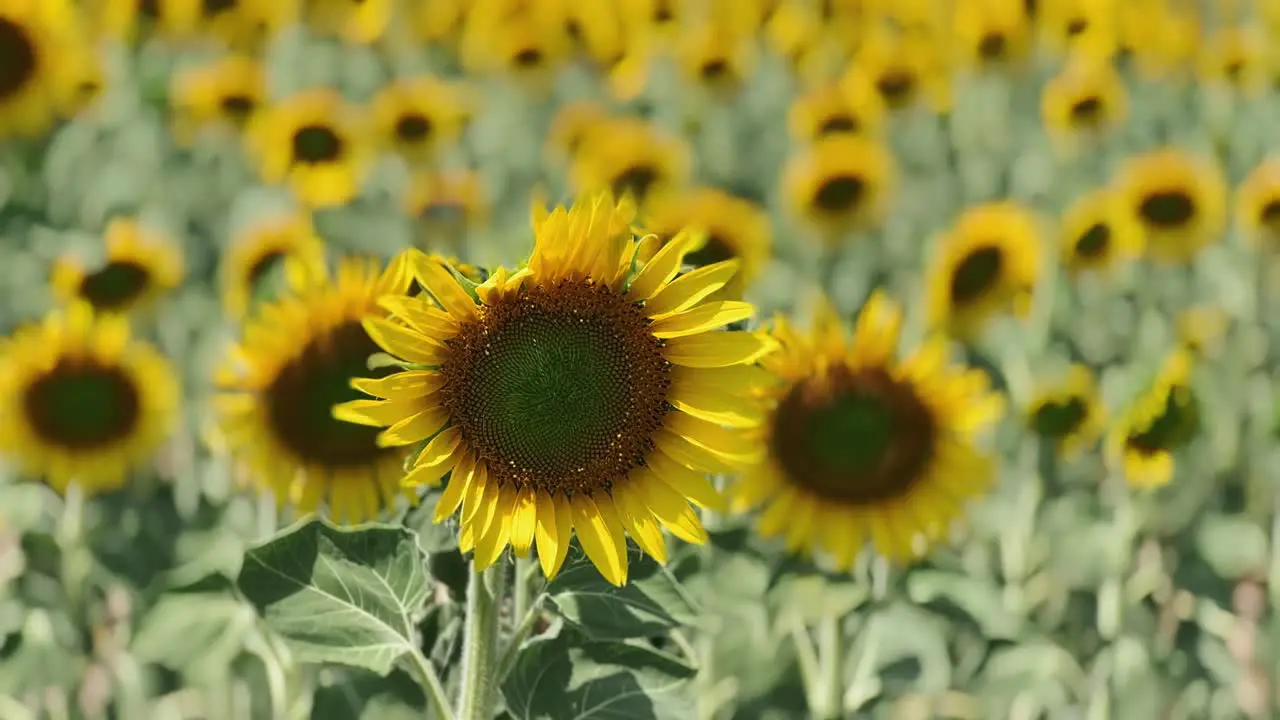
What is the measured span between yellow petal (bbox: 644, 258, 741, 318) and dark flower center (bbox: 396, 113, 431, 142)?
3.09 m

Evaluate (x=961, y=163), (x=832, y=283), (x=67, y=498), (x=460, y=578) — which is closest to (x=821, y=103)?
(x=832, y=283)

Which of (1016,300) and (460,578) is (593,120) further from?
(460,578)

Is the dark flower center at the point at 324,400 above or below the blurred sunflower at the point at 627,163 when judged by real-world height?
below

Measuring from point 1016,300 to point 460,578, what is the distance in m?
2.14

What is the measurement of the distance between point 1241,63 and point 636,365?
4515 mm

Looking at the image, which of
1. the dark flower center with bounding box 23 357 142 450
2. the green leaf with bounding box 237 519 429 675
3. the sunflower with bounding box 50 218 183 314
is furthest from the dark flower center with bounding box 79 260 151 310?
the green leaf with bounding box 237 519 429 675

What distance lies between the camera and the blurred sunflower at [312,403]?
1653 millimetres

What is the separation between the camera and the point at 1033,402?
2.32m

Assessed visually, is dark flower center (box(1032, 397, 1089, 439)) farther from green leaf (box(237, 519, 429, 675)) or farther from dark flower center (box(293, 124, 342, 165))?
dark flower center (box(293, 124, 342, 165))

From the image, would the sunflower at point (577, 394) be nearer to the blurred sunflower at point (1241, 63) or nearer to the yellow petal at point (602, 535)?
the yellow petal at point (602, 535)

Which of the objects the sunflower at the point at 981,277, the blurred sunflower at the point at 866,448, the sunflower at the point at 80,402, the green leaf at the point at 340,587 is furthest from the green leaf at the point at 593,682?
the sunflower at the point at 981,277

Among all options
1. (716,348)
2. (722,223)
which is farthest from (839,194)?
(716,348)

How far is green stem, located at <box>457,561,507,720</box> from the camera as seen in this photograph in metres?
1.12

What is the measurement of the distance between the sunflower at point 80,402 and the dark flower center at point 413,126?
1.73 metres
